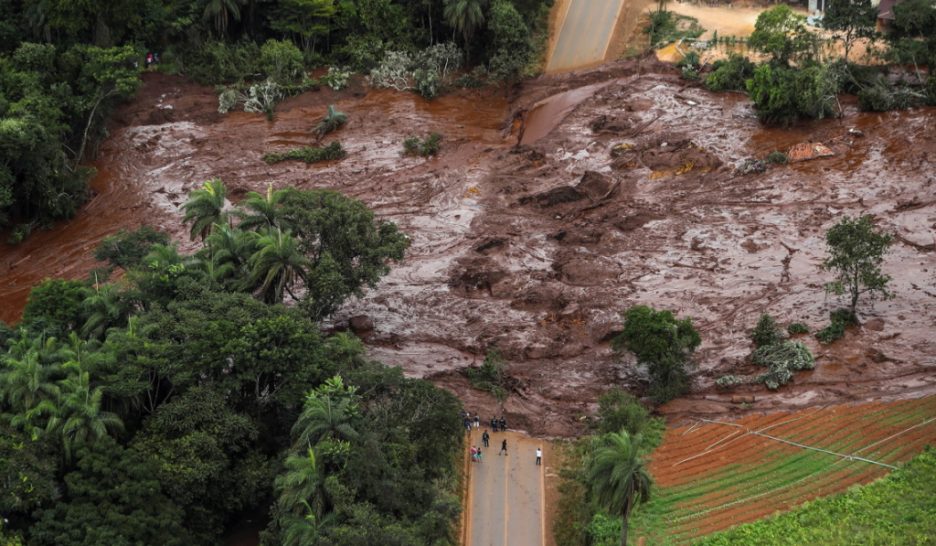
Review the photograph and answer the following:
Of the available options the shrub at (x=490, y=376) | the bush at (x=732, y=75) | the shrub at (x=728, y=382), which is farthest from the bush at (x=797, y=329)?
the bush at (x=732, y=75)

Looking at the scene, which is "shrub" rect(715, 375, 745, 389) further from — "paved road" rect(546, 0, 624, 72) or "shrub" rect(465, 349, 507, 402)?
"paved road" rect(546, 0, 624, 72)

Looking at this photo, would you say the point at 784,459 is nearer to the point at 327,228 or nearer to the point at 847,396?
the point at 847,396

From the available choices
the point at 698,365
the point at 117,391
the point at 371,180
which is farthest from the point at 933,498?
the point at 371,180

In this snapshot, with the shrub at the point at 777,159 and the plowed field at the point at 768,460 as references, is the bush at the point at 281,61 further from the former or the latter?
the plowed field at the point at 768,460

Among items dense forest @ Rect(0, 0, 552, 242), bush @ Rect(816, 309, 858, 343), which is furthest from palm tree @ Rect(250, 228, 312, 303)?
bush @ Rect(816, 309, 858, 343)

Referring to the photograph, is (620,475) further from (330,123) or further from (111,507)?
(330,123)

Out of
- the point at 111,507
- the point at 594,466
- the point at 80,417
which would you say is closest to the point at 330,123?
the point at 80,417
